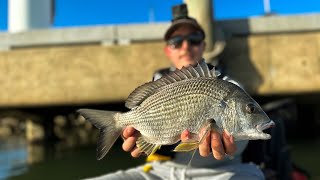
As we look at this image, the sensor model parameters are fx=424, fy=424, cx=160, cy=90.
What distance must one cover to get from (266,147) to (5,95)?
24.6 ft

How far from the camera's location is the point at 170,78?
2875 mm

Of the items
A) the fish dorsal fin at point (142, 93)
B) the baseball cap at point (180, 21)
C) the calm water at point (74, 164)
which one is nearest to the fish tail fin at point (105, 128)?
the fish dorsal fin at point (142, 93)

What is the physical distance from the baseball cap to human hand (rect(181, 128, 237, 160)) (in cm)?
197

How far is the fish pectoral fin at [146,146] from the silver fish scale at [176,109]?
0.15 ft

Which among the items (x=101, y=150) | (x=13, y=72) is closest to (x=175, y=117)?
(x=101, y=150)

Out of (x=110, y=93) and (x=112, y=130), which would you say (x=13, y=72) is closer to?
(x=110, y=93)

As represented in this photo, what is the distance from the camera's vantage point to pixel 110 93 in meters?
10.4

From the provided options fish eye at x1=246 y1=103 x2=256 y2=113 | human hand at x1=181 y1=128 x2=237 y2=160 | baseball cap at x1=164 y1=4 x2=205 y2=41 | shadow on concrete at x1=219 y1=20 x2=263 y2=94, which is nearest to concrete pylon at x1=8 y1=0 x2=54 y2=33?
shadow on concrete at x1=219 y1=20 x2=263 y2=94

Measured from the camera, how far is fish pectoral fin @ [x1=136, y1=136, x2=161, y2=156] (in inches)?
111

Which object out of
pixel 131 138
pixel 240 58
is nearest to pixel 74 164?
pixel 240 58

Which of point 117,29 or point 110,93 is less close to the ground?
point 117,29

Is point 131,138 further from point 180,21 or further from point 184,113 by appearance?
point 180,21

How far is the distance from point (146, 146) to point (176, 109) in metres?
0.39

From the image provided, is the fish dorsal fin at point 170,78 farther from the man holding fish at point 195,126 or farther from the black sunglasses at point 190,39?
the black sunglasses at point 190,39
